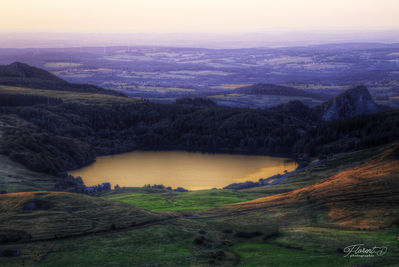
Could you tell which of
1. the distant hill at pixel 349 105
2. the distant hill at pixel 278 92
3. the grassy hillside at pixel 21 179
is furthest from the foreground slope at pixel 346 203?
the distant hill at pixel 278 92

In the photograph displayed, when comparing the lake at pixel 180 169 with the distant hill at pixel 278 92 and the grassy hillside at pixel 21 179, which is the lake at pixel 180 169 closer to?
the grassy hillside at pixel 21 179

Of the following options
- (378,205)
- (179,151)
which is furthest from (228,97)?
(378,205)

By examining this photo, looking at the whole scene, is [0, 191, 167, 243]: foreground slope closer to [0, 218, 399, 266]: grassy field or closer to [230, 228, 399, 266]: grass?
[0, 218, 399, 266]: grassy field

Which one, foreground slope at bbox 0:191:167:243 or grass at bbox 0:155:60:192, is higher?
foreground slope at bbox 0:191:167:243

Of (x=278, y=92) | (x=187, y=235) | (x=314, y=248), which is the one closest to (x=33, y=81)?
(x=278, y=92)

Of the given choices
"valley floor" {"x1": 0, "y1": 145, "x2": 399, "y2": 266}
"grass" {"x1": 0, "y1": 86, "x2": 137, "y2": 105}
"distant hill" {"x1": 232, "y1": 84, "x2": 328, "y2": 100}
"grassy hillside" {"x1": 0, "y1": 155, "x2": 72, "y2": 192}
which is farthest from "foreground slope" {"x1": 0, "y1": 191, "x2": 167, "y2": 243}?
"distant hill" {"x1": 232, "y1": 84, "x2": 328, "y2": 100}

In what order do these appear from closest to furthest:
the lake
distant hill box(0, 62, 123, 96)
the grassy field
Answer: the grassy field
the lake
distant hill box(0, 62, 123, 96)

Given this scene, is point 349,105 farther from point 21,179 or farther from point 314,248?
point 314,248
